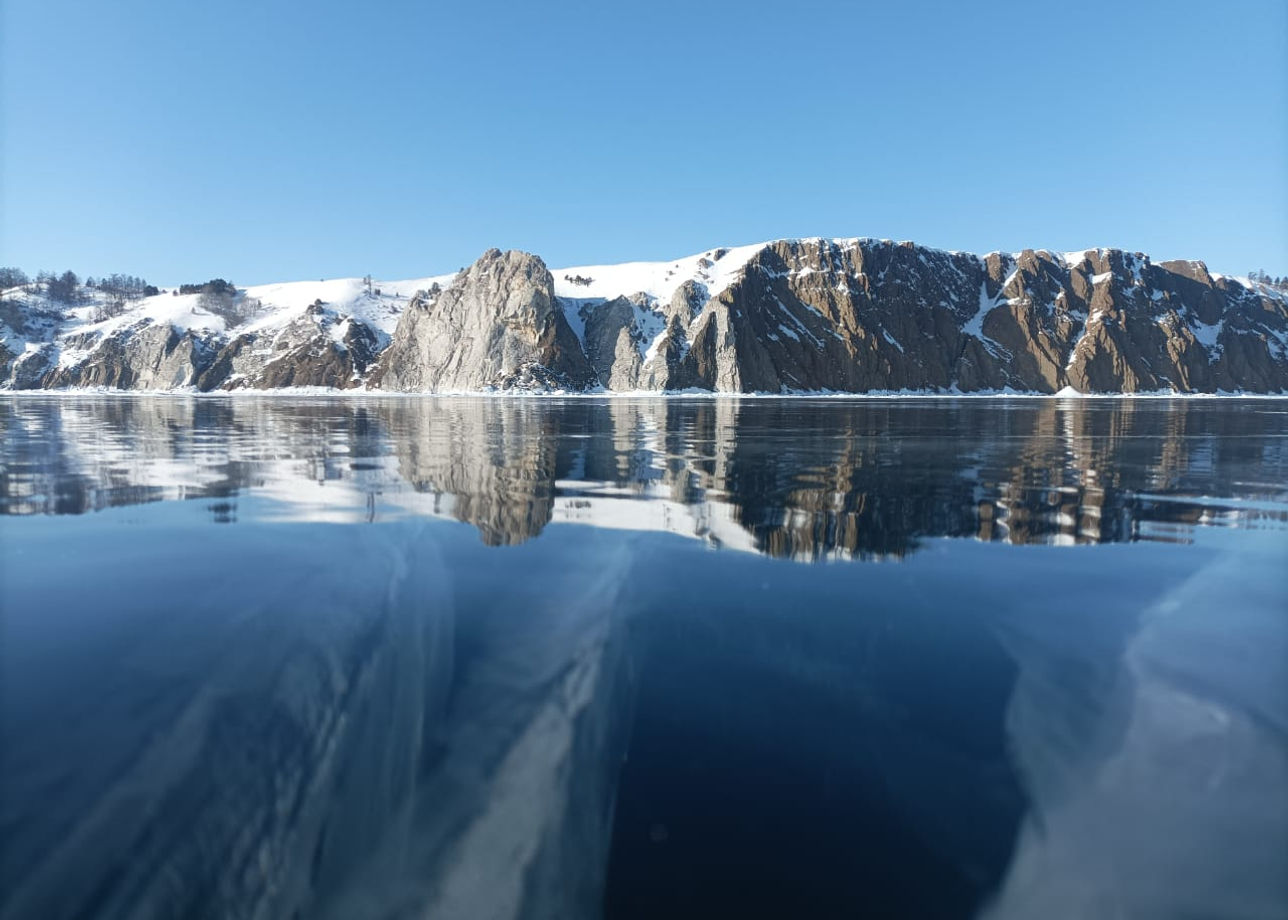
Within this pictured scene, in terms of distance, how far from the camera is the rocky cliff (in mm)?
163000

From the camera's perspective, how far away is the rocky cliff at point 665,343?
163000 mm

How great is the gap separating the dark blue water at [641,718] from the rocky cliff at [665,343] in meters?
145

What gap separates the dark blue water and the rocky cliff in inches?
5702

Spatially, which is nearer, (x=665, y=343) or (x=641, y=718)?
(x=641, y=718)

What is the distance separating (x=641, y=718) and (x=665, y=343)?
159061 mm

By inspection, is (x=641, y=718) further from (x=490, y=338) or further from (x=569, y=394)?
(x=490, y=338)

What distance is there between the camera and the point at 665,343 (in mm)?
161875

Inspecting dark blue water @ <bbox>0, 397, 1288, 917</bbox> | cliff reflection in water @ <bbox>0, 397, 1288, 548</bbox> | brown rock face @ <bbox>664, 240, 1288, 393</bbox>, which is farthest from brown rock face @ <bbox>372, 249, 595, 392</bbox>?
dark blue water @ <bbox>0, 397, 1288, 917</bbox>

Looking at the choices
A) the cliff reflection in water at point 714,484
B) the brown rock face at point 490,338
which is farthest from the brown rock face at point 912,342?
the cliff reflection in water at point 714,484

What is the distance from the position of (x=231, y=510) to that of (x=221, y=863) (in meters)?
11.8

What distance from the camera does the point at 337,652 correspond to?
6883mm

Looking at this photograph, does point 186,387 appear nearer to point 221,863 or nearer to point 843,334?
point 843,334

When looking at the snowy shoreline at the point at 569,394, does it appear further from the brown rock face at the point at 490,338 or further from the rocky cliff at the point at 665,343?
the brown rock face at the point at 490,338

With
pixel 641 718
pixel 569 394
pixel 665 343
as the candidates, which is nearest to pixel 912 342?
pixel 665 343
